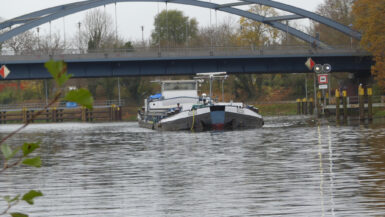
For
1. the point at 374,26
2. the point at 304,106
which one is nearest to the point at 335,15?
the point at 304,106

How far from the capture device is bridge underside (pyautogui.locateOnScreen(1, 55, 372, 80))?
2333 inches

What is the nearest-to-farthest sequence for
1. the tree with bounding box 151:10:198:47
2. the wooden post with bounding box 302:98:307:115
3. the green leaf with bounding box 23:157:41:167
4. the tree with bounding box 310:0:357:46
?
1. the green leaf with bounding box 23:157:41:167
2. the wooden post with bounding box 302:98:307:115
3. the tree with bounding box 310:0:357:46
4. the tree with bounding box 151:10:198:47

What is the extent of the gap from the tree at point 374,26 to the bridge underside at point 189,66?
20.5 feet

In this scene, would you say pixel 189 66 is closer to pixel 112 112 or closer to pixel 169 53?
pixel 169 53

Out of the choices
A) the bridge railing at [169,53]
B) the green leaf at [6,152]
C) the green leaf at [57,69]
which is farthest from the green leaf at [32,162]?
the bridge railing at [169,53]

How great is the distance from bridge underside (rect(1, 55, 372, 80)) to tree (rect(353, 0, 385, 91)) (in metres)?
6.23

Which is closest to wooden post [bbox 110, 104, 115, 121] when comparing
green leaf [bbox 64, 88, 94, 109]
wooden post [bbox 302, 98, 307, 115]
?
wooden post [bbox 302, 98, 307, 115]

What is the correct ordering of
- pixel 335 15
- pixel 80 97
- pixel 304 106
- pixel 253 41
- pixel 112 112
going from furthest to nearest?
pixel 253 41 → pixel 112 112 → pixel 335 15 → pixel 304 106 → pixel 80 97

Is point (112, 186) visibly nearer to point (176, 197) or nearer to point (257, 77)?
point (176, 197)

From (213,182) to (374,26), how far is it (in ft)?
136

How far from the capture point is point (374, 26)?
5172 centimetres

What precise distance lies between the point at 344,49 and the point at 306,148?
140 ft

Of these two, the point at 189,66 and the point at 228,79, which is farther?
the point at 228,79

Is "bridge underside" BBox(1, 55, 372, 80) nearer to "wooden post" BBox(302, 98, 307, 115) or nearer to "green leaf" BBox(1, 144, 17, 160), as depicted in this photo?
"wooden post" BBox(302, 98, 307, 115)
